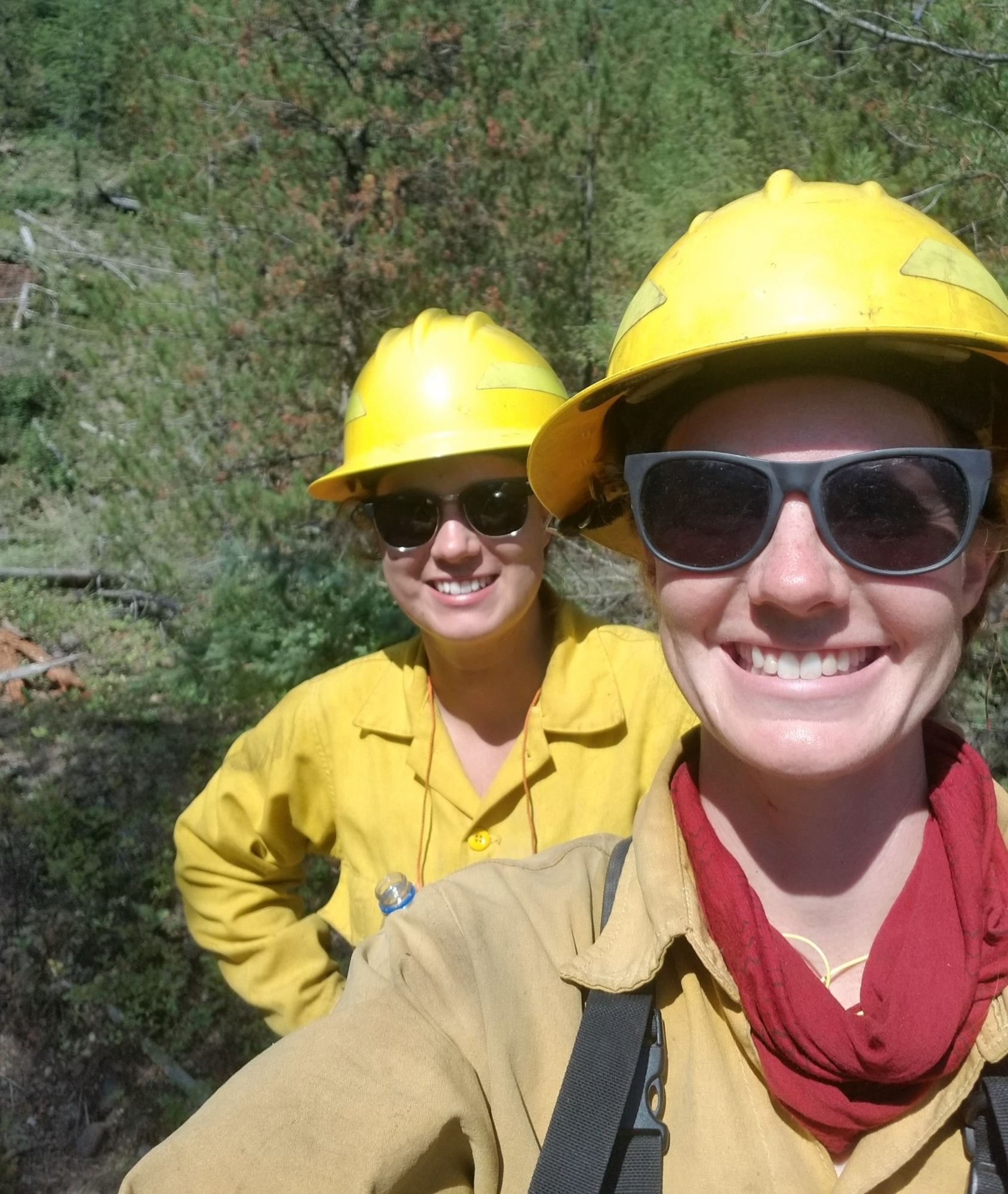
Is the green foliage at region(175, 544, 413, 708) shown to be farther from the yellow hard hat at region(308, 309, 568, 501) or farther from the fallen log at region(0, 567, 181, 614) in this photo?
the yellow hard hat at region(308, 309, 568, 501)

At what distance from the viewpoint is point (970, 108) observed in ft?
13.5

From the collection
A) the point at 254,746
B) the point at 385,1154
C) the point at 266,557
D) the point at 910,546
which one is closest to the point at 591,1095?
the point at 385,1154

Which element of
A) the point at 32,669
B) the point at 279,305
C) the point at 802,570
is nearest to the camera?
the point at 802,570

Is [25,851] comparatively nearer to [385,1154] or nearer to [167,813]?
[167,813]

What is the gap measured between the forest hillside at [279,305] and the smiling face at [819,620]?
282cm

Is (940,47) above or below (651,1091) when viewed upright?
above

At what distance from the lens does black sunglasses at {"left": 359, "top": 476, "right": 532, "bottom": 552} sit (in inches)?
94.7

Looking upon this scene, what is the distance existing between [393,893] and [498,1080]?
936 millimetres

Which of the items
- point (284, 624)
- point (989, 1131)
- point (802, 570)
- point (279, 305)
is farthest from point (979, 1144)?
point (279, 305)

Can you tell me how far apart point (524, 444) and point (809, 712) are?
147 centimetres

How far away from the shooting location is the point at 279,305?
6.61 meters

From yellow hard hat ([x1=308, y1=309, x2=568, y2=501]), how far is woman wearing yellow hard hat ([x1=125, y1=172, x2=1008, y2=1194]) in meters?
1.22

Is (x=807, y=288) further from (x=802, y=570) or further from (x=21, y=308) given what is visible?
(x=21, y=308)

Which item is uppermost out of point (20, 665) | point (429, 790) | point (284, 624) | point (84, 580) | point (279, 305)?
point (279, 305)
